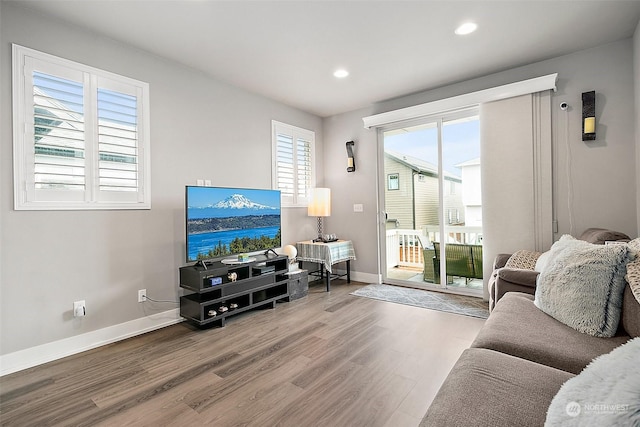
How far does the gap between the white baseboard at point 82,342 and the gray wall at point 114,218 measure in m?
0.04

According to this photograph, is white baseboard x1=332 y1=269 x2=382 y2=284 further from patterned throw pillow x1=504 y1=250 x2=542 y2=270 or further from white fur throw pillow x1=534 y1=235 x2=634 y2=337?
white fur throw pillow x1=534 y1=235 x2=634 y2=337

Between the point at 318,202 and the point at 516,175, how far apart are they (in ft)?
8.15

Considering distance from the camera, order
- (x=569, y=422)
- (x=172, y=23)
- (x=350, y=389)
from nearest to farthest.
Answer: (x=569, y=422) < (x=350, y=389) < (x=172, y=23)

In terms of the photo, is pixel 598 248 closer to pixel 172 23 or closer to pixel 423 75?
pixel 423 75

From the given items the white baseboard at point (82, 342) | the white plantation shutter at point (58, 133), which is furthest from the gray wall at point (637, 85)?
the white plantation shutter at point (58, 133)

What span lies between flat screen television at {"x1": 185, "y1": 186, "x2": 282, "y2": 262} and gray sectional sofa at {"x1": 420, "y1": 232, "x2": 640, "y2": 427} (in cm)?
248

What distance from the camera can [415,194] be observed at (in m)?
4.33

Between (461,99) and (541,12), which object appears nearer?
(541,12)

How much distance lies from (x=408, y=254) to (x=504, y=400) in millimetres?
3645

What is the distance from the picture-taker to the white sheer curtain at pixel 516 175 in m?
3.30

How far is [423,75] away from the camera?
361 cm

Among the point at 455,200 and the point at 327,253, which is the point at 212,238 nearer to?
the point at 327,253

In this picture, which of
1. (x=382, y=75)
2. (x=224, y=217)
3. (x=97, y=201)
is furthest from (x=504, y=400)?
(x=382, y=75)

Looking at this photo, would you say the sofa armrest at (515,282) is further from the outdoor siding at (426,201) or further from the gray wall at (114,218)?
the gray wall at (114,218)
